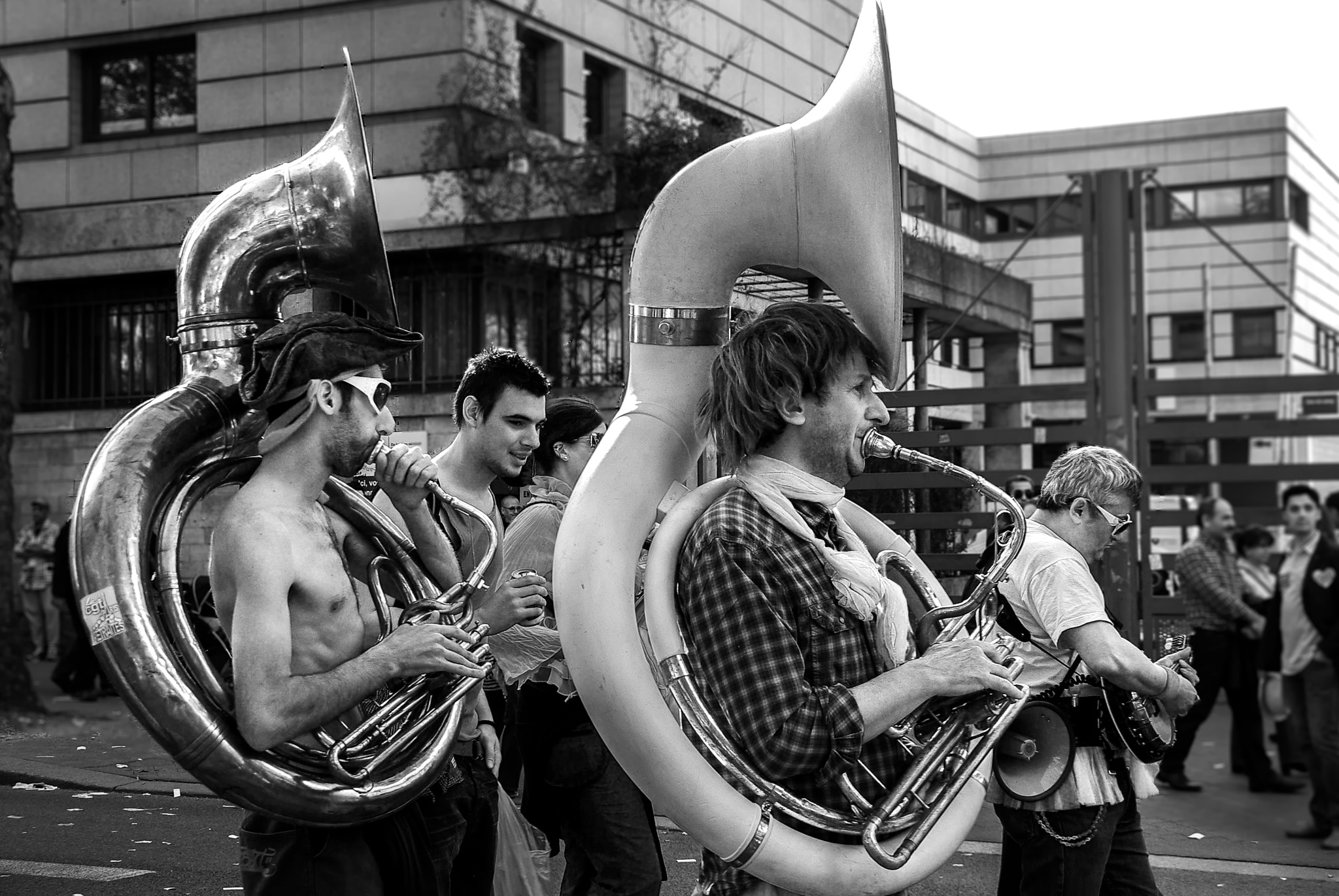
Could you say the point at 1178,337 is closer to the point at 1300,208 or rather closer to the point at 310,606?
the point at 1300,208

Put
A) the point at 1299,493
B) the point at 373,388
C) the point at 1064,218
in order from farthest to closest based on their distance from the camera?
the point at 1064,218 → the point at 1299,493 → the point at 373,388

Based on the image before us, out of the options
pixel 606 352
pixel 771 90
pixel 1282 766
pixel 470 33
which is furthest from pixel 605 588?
pixel 470 33

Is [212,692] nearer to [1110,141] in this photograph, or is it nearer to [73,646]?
[73,646]

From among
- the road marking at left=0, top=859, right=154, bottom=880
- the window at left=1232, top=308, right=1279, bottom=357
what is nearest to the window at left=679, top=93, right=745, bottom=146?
the road marking at left=0, top=859, right=154, bottom=880

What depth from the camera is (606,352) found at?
36.1 ft

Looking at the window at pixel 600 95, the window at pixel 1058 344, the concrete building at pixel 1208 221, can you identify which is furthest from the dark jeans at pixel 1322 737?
the concrete building at pixel 1208 221

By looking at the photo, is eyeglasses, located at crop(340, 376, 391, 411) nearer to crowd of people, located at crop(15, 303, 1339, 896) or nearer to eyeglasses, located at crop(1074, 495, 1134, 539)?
crowd of people, located at crop(15, 303, 1339, 896)

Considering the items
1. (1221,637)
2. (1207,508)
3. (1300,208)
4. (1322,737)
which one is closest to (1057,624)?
(1322,737)

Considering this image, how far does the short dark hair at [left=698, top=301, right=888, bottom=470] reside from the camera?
2.60 metres

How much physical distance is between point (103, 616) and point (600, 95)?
41.0 feet

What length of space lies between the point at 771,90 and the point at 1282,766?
622 cm

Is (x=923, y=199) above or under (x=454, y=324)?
above

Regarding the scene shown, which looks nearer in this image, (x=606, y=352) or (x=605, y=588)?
(x=605, y=588)

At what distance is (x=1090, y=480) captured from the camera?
409 centimetres
